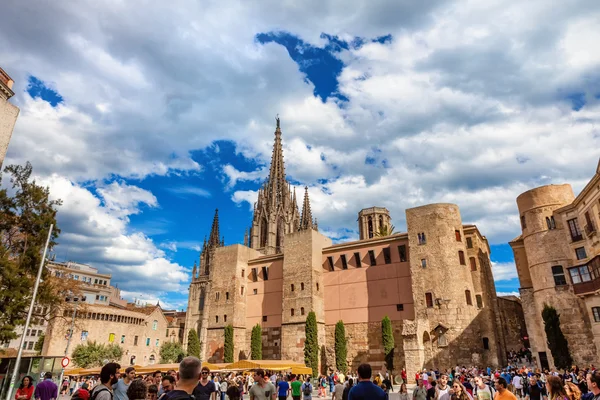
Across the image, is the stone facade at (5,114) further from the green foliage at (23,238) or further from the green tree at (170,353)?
the green tree at (170,353)

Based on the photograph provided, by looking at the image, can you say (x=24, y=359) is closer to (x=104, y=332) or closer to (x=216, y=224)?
(x=104, y=332)

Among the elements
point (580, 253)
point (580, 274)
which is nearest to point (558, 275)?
point (580, 274)

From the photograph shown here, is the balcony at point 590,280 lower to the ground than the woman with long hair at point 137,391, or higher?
higher

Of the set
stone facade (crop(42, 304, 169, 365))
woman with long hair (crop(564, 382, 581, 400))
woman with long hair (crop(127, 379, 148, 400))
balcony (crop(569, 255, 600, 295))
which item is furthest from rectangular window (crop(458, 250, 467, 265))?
stone facade (crop(42, 304, 169, 365))

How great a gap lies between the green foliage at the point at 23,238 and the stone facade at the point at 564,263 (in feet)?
109

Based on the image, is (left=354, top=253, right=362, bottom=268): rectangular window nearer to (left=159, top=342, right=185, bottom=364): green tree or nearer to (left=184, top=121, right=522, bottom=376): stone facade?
(left=184, top=121, right=522, bottom=376): stone facade

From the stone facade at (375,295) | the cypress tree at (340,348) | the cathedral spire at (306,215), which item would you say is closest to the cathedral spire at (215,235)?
the cathedral spire at (306,215)

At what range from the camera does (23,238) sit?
2133 cm

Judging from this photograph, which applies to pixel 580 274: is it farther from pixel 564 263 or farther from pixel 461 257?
pixel 461 257

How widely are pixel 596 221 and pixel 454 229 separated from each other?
378 inches

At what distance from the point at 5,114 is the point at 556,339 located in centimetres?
3575

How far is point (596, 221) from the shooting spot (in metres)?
25.1

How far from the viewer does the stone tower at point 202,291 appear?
66875 millimetres

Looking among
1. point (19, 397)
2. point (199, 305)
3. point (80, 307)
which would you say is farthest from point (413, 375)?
point (199, 305)
